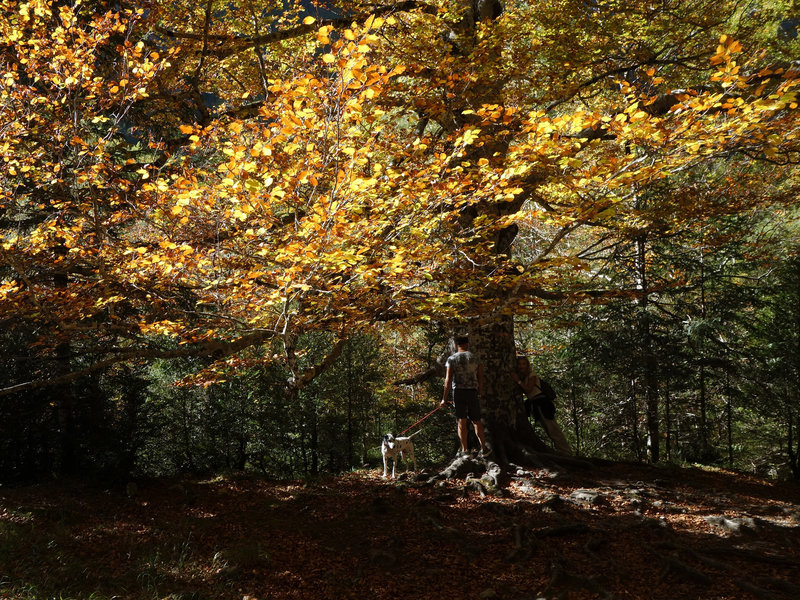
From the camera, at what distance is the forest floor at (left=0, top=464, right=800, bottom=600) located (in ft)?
12.7

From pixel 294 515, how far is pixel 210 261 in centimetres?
317

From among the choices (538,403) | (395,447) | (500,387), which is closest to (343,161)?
(500,387)

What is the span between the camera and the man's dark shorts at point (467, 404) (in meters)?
6.32

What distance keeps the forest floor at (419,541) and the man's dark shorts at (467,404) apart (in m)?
0.89

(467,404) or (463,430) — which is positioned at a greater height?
(467,404)

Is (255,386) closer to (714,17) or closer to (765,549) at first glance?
(765,549)

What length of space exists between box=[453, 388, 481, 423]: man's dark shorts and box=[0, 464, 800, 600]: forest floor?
0.89 meters

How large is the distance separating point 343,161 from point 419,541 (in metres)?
4.18

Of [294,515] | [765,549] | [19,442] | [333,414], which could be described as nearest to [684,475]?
[765,549]

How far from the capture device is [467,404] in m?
6.36

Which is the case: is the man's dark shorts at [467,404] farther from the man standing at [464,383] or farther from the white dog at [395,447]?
the white dog at [395,447]

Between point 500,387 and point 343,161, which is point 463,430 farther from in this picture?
point 343,161

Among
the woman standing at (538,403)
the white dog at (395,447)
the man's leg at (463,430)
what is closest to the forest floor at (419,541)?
the white dog at (395,447)

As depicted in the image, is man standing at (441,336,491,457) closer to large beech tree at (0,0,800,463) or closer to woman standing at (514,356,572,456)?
large beech tree at (0,0,800,463)
